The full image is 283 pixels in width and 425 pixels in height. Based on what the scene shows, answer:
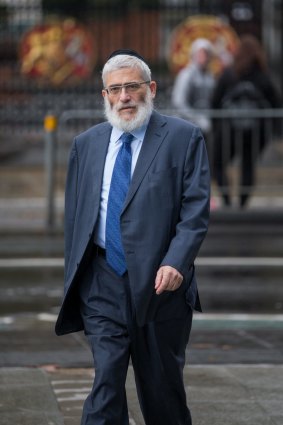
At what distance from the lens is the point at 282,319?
32.5 feet

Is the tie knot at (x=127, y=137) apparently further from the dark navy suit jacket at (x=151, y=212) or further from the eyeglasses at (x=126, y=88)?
the eyeglasses at (x=126, y=88)

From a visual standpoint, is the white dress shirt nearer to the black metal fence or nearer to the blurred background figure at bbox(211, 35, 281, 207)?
the blurred background figure at bbox(211, 35, 281, 207)

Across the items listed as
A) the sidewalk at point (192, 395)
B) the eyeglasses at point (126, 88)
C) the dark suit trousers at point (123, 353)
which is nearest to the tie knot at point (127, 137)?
the eyeglasses at point (126, 88)

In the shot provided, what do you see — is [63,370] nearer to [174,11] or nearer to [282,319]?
[282,319]

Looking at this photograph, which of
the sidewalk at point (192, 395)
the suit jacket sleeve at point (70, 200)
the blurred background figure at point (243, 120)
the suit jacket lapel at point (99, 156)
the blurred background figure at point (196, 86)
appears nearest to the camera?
the suit jacket lapel at point (99, 156)

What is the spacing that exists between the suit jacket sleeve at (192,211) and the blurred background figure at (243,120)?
35.2ft

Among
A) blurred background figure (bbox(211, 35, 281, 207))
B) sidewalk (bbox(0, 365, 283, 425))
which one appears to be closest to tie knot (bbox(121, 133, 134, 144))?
sidewalk (bbox(0, 365, 283, 425))

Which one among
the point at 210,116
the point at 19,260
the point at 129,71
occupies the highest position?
the point at 129,71

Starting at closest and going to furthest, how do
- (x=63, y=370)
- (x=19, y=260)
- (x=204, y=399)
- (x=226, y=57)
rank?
(x=204, y=399) → (x=63, y=370) → (x=19, y=260) → (x=226, y=57)

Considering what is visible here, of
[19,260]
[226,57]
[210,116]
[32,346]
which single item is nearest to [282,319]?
[32,346]

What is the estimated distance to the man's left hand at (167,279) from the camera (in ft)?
17.9

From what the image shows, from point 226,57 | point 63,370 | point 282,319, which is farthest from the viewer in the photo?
point 226,57

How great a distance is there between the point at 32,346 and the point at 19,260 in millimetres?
4367

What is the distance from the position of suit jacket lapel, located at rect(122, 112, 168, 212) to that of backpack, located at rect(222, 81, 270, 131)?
10.6 metres
